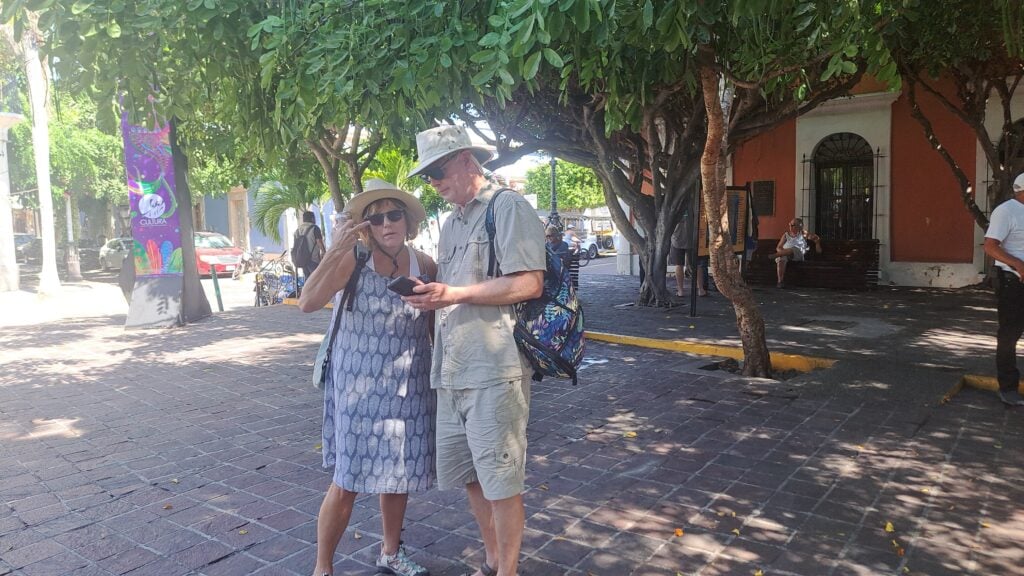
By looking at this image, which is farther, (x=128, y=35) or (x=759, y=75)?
(x=759, y=75)

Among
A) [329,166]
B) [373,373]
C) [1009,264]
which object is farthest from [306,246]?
[1009,264]

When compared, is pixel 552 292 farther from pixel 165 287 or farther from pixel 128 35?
pixel 165 287

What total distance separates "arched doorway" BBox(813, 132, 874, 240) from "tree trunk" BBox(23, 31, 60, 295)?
17.5 metres

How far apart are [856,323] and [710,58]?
17.8 feet

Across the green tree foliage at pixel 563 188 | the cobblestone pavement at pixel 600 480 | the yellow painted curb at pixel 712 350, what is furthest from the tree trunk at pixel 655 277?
the green tree foliage at pixel 563 188

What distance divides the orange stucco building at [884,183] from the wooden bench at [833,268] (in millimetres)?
733

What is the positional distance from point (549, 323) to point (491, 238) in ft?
1.32

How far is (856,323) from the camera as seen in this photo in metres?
10.1

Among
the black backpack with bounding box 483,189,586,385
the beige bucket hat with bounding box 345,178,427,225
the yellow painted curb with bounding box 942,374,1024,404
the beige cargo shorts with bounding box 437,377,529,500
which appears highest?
the beige bucket hat with bounding box 345,178,427,225

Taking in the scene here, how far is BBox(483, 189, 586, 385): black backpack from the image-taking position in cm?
281

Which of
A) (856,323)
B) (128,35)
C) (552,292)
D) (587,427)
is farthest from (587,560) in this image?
(856,323)

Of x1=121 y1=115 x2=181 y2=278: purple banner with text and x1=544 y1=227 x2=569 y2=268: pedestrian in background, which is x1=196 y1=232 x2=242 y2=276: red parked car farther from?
x1=544 y1=227 x2=569 y2=268: pedestrian in background

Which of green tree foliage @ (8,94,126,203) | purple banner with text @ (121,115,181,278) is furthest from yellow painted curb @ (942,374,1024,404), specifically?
green tree foliage @ (8,94,126,203)

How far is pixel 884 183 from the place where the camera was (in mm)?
15492
